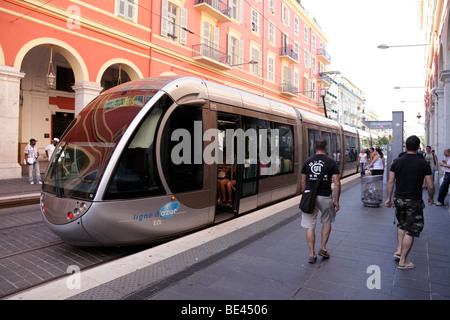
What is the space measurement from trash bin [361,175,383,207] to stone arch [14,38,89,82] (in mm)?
11888

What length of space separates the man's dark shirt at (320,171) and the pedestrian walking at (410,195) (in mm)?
841

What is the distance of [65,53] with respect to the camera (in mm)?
13141

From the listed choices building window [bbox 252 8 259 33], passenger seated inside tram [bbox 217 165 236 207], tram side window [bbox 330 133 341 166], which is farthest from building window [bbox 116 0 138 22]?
passenger seated inside tram [bbox 217 165 236 207]

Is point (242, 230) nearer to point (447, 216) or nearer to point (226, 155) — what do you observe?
point (226, 155)

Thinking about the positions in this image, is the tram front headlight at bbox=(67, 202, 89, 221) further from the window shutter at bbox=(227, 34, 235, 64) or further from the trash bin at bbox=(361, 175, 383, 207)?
the window shutter at bbox=(227, 34, 235, 64)

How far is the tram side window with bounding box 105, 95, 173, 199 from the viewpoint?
4.33 m

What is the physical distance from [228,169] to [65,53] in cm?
1042

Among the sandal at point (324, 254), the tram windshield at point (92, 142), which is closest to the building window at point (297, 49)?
the tram windshield at point (92, 142)

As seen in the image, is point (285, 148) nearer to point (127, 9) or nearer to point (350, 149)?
point (350, 149)

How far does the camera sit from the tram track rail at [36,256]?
384 cm

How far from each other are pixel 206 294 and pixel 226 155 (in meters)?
3.57

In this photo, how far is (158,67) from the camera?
16.5 meters

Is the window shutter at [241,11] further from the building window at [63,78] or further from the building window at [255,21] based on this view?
the building window at [63,78]
